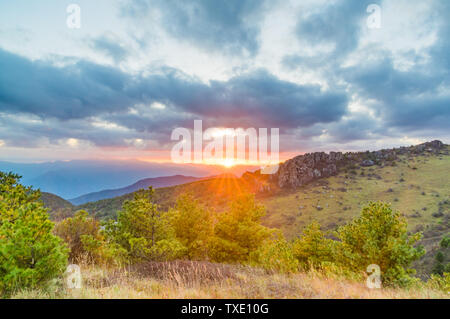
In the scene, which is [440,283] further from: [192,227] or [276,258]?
[192,227]

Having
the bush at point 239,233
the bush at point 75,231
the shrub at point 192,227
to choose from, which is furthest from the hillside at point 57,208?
the bush at point 239,233

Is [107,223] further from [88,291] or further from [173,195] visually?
[173,195]

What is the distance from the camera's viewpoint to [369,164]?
326 feet

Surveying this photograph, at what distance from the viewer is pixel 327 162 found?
349 feet

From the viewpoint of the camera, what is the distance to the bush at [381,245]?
30.8ft

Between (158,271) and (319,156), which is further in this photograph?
(319,156)

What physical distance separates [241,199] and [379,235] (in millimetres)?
10056

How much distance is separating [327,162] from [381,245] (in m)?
106

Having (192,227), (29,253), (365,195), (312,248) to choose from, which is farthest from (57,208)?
(365,195)

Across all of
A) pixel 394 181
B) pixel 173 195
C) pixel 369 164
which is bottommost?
pixel 173 195

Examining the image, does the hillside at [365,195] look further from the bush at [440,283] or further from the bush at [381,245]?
the bush at [381,245]

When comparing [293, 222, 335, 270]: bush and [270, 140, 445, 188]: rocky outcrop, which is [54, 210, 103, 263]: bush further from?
[270, 140, 445, 188]: rocky outcrop
